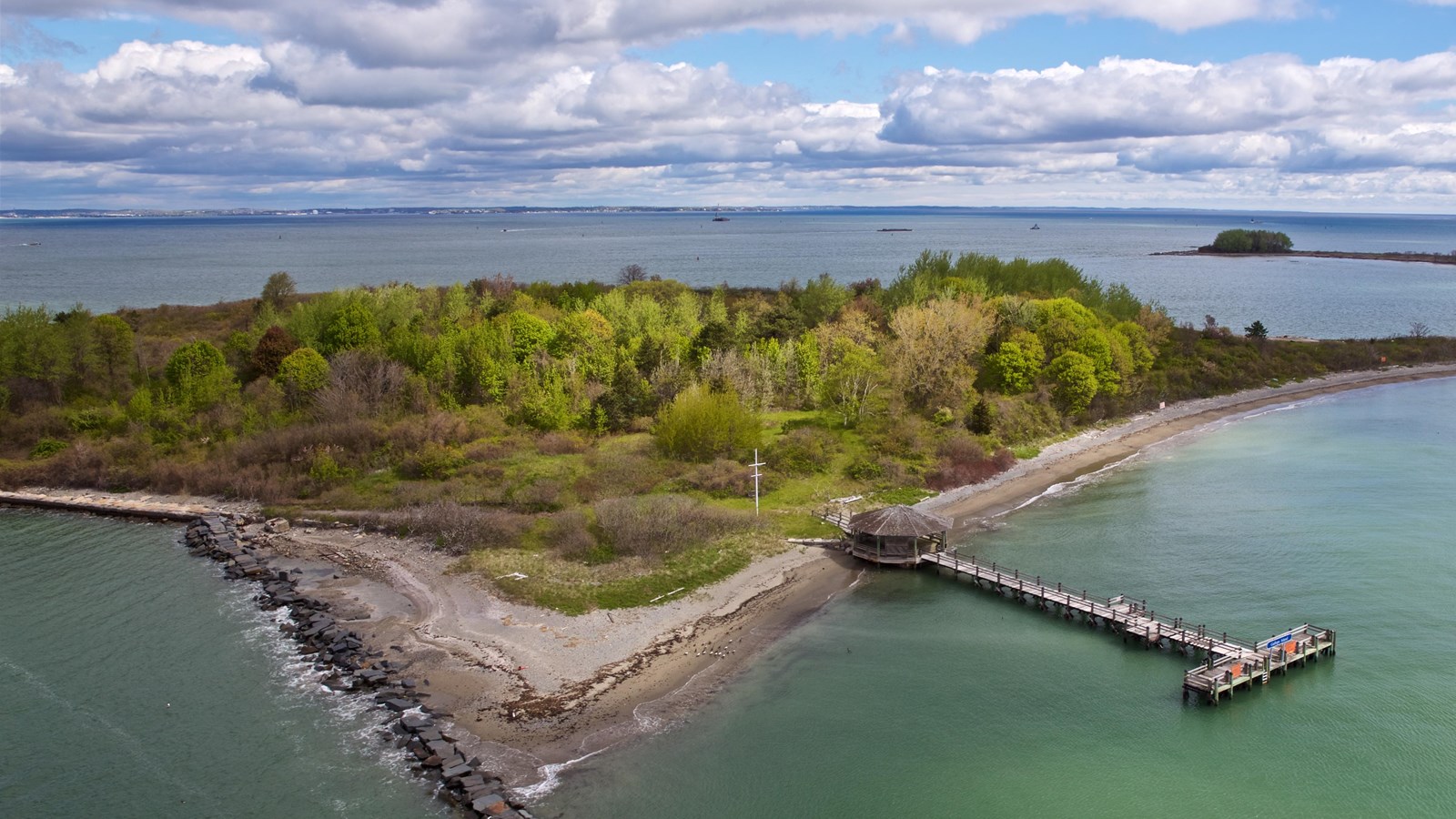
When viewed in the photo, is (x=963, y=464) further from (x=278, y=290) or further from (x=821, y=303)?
(x=278, y=290)

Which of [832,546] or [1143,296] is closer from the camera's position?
[832,546]

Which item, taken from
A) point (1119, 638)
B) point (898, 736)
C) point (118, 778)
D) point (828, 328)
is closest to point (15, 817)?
point (118, 778)

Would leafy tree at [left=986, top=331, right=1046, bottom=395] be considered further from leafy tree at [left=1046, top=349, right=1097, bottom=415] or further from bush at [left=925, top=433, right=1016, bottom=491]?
bush at [left=925, top=433, right=1016, bottom=491]

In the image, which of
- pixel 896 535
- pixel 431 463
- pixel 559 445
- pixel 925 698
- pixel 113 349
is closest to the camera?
pixel 925 698

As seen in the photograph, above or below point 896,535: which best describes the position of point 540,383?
above

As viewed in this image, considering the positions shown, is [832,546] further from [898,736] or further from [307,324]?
[307,324]

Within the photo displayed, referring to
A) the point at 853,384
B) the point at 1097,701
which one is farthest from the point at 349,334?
the point at 1097,701

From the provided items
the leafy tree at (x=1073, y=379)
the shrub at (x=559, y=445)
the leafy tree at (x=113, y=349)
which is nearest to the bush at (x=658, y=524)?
the shrub at (x=559, y=445)
